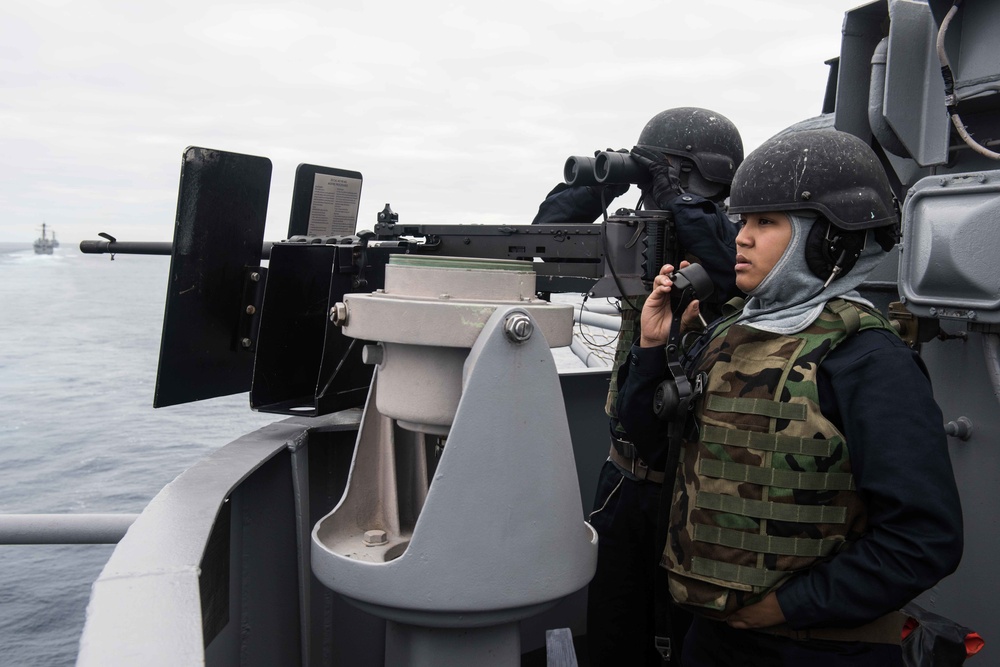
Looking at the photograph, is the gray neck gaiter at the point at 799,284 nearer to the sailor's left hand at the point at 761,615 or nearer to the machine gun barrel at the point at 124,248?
the sailor's left hand at the point at 761,615

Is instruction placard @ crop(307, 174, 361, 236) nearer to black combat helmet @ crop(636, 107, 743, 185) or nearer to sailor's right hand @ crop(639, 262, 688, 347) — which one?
black combat helmet @ crop(636, 107, 743, 185)

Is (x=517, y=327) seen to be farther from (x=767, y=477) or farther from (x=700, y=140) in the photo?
(x=700, y=140)

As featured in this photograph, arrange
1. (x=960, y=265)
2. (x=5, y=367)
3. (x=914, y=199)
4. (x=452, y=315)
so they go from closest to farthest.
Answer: (x=452, y=315)
(x=960, y=265)
(x=914, y=199)
(x=5, y=367)

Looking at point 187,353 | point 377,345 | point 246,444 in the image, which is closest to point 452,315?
point 377,345

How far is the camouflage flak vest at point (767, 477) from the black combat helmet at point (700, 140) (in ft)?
4.44

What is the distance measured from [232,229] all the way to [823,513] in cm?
201

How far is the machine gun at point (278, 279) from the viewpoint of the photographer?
8.84 feet

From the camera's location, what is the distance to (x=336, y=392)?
9.55 ft

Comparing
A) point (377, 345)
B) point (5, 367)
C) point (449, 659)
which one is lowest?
point (5, 367)

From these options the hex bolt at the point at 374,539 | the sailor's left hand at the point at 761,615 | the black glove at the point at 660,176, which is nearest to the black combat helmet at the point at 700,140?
the black glove at the point at 660,176

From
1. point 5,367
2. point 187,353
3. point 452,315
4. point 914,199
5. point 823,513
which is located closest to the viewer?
point 823,513

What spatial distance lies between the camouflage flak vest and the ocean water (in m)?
2.93

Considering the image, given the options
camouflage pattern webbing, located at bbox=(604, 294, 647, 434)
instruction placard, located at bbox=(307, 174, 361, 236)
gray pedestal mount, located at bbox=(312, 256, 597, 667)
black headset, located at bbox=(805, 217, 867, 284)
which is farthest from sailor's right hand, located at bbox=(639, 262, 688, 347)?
instruction placard, located at bbox=(307, 174, 361, 236)

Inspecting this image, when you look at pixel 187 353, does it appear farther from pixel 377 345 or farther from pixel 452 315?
pixel 452 315
